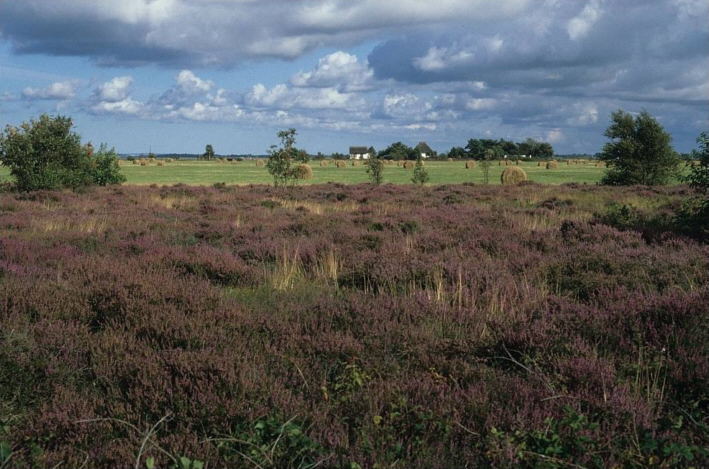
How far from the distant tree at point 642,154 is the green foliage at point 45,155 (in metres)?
30.7

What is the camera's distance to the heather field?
10.4 ft

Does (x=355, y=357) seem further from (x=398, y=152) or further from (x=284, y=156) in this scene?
(x=398, y=152)

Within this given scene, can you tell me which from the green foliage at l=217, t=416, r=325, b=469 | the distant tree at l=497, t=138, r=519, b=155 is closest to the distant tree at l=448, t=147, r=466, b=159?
the distant tree at l=497, t=138, r=519, b=155

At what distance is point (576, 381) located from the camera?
3.97 m

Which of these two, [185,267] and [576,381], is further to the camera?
[185,267]

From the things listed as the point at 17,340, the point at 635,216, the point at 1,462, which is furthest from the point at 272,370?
the point at 635,216

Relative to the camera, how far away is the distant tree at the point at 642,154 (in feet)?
120

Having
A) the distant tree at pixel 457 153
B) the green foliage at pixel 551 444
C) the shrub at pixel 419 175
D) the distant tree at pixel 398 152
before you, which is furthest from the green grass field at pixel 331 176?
the distant tree at pixel 457 153

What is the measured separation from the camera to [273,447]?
3.00 m

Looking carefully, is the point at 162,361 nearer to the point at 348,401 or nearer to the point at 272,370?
the point at 272,370

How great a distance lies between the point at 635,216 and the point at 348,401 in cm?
1227

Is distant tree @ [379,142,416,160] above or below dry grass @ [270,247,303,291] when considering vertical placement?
above

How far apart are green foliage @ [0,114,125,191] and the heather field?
18.4m

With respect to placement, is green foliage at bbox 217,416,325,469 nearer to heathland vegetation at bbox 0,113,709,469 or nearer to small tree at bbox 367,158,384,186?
heathland vegetation at bbox 0,113,709,469
